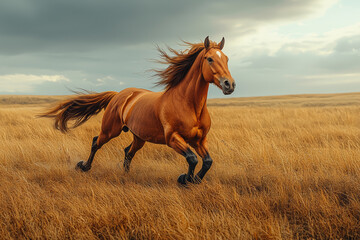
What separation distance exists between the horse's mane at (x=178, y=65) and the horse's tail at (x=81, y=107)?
6.00 ft

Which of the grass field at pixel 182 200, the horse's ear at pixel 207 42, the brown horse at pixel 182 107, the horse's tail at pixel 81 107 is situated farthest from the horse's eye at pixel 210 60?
the horse's tail at pixel 81 107

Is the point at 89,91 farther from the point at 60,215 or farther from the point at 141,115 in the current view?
the point at 60,215

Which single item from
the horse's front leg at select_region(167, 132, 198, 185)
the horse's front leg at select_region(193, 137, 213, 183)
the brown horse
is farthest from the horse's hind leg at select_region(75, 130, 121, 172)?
the horse's front leg at select_region(193, 137, 213, 183)

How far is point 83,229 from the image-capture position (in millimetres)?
2680

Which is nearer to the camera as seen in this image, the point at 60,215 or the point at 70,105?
the point at 60,215

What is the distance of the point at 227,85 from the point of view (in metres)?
3.33

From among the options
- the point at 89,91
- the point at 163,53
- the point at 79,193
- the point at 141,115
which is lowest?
the point at 79,193

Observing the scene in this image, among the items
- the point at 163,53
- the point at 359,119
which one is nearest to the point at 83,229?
the point at 163,53

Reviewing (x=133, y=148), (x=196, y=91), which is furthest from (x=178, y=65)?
(x=133, y=148)

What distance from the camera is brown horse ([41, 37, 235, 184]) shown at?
3645 mm

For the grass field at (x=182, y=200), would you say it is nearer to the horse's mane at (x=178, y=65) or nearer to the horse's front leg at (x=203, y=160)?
the horse's front leg at (x=203, y=160)

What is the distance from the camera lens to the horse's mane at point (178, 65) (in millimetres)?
4180

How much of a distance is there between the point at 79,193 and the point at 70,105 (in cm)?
264

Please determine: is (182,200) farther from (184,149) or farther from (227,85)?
(227,85)
